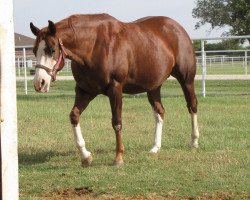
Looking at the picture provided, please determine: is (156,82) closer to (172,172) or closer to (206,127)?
(172,172)

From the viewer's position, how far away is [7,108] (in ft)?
8.41

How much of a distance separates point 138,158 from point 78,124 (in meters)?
0.87

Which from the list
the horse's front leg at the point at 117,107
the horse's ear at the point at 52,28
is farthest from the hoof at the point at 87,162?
the horse's ear at the point at 52,28

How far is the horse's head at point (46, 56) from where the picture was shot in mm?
5941

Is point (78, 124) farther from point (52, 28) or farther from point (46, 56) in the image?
point (52, 28)

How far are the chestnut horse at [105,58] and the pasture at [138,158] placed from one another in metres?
0.43

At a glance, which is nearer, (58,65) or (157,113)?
(58,65)

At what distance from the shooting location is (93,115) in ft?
38.3

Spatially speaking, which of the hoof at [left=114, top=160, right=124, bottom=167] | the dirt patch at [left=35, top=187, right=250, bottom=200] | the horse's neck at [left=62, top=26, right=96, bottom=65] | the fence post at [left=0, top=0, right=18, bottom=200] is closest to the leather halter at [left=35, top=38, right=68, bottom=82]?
the horse's neck at [left=62, top=26, right=96, bottom=65]

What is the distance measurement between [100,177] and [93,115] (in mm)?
5936

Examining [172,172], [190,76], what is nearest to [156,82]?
[190,76]

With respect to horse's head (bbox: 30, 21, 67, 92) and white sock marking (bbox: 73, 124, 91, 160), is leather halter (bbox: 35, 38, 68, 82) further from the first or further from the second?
white sock marking (bbox: 73, 124, 91, 160)

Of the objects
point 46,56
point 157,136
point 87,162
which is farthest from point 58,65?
point 157,136

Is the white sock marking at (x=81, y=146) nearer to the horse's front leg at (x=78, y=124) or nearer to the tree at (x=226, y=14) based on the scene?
the horse's front leg at (x=78, y=124)
